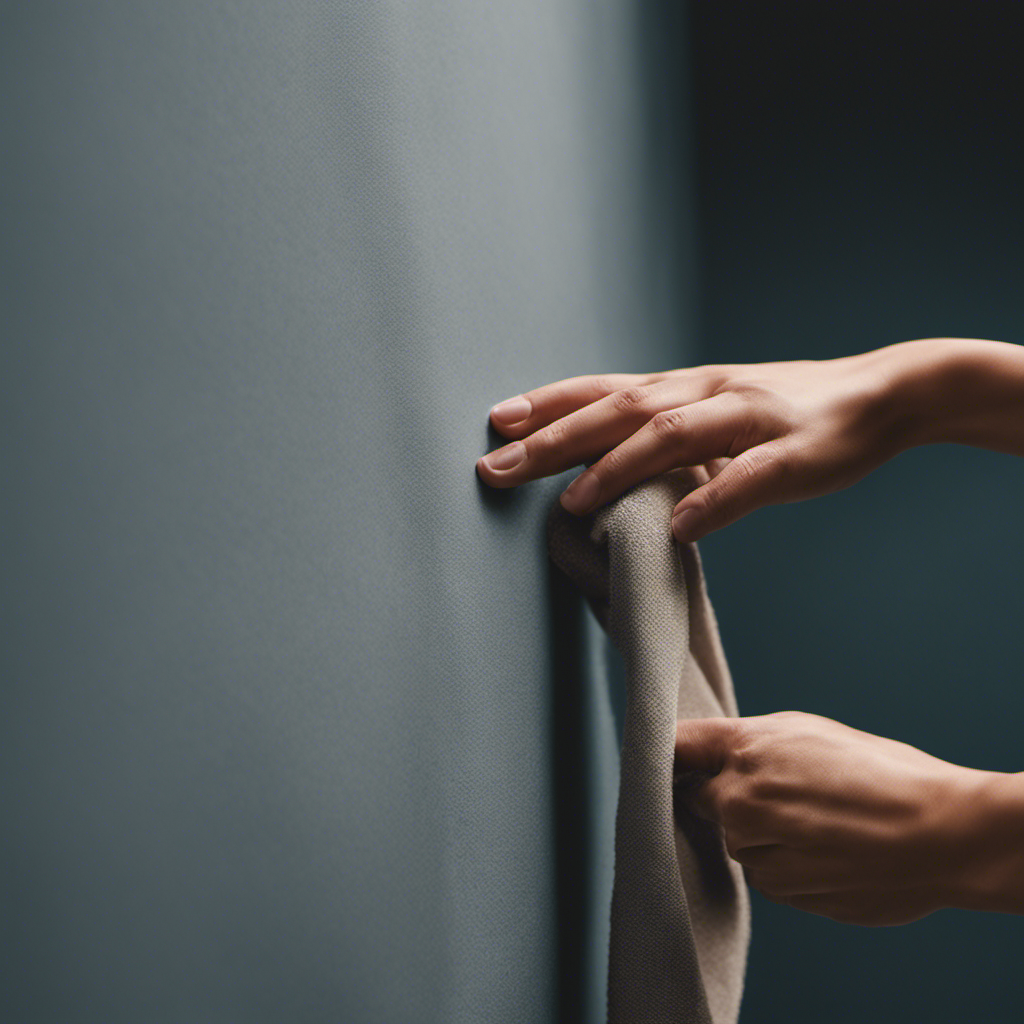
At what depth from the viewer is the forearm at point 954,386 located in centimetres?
58

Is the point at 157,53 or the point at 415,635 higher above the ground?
the point at 157,53

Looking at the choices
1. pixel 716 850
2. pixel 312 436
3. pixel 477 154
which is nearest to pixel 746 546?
pixel 716 850

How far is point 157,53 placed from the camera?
0.85 feet

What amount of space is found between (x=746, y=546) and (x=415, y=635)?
931mm

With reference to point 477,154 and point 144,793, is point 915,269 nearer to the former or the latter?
point 477,154

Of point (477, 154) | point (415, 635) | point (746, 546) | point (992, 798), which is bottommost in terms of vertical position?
point (746, 546)

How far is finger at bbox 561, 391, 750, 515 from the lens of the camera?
50 centimetres

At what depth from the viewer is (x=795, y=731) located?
1.61 feet

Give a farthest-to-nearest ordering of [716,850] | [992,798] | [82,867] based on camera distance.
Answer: [716,850]
[992,798]
[82,867]

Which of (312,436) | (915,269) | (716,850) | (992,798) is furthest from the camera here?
(915,269)

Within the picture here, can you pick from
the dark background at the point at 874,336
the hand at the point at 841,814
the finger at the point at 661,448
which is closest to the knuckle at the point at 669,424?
the finger at the point at 661,448

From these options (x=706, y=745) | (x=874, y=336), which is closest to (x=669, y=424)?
(x=706, y=745)

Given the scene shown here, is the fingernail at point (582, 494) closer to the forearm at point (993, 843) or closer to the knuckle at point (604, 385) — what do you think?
the knuckle at point (604, 385)

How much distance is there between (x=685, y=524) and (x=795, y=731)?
0.43ft
